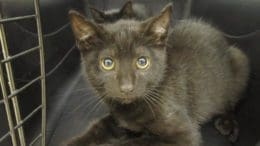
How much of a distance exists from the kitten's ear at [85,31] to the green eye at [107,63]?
0.28ft

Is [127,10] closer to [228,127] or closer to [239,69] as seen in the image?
[239,69]

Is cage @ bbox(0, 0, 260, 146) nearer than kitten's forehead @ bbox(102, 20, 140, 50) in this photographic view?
No

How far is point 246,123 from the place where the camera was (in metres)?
1.74

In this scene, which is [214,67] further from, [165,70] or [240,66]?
[165,70]

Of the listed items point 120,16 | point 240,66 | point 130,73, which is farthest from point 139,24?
point 240,66

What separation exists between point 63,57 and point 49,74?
286mm

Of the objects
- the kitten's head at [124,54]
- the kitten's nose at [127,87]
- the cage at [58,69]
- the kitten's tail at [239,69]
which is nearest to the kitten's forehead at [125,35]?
the kitten's head at [124,54]

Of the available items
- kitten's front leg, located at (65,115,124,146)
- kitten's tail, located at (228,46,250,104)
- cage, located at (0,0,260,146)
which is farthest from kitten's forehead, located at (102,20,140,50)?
kitten's tail, located at (228,46,250,104)

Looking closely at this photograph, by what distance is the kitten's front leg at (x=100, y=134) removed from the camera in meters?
1.49

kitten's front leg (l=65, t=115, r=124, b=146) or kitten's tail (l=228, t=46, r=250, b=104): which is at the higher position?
kitten's tail (l=228, t=46, r=250, b=104)

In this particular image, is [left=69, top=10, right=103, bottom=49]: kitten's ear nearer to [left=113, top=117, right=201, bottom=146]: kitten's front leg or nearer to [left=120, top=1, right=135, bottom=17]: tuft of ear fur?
[left=113, top=117, right=201, bottom=146]: kitten's front leg

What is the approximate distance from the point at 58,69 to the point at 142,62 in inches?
35.8

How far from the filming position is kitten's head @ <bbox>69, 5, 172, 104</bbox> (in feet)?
4.15

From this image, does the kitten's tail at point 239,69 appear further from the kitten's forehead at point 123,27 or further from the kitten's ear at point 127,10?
the kitten's forehead at point 123,27
